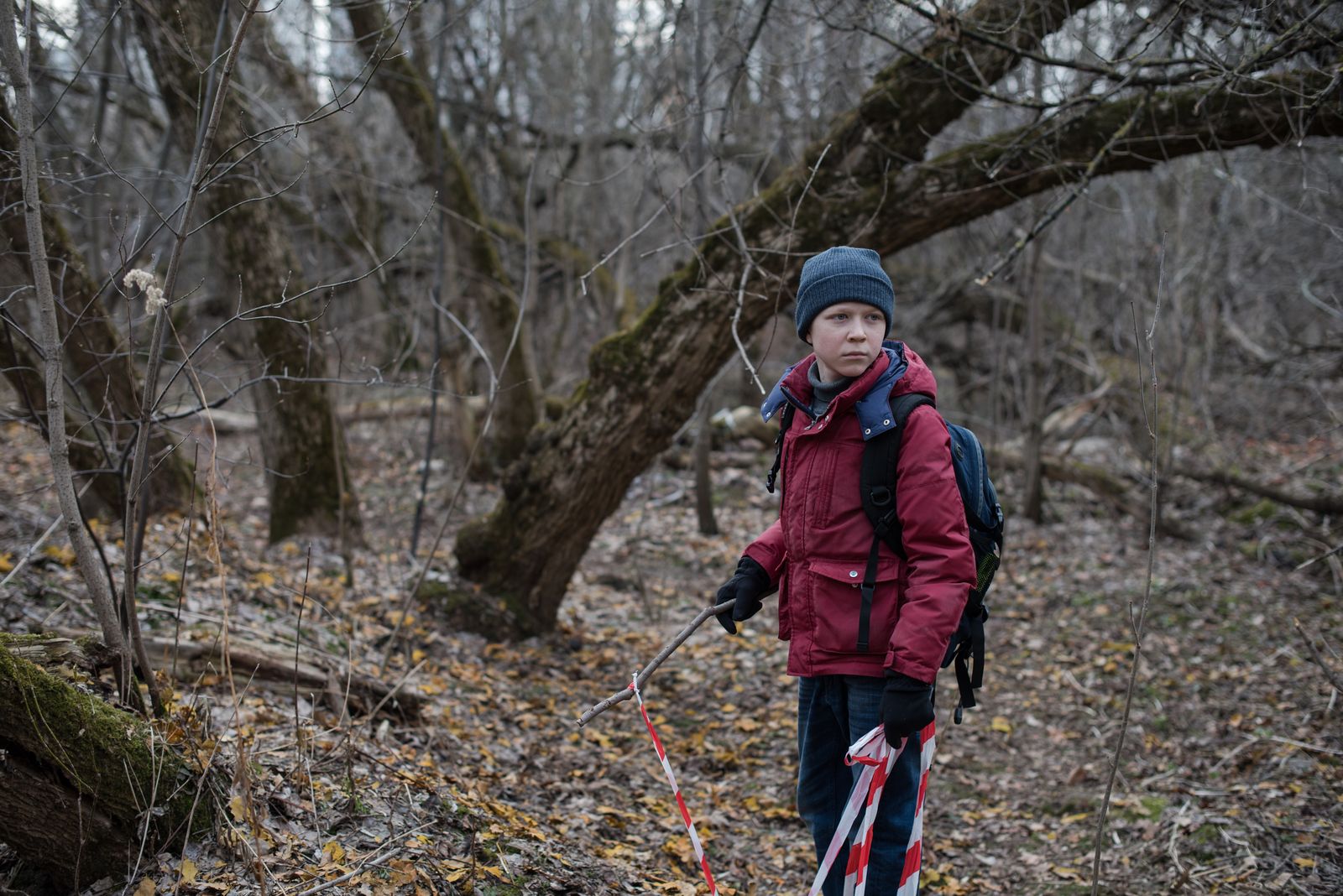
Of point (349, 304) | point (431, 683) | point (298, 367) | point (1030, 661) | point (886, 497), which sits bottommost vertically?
point (1030, 661)

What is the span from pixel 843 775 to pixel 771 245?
10.3 ft

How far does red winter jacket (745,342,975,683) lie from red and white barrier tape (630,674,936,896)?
0.22 metres

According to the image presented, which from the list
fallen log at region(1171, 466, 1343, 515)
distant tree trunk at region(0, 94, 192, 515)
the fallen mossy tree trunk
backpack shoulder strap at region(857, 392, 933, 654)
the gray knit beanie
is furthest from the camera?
fallen log at region(1171, 466, 1343, 515)

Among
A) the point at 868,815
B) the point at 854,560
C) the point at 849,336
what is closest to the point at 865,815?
the point at 868,815

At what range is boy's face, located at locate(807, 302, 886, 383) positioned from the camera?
2627 mm

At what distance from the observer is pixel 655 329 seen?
559cm

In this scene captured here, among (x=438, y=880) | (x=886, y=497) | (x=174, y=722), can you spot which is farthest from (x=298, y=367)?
(x=886, y=497)

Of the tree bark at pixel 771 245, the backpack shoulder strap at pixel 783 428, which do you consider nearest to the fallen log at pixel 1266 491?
the tree bark at pixel 771 245

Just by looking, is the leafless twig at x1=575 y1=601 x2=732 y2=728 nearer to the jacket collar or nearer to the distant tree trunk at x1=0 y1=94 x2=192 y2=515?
the jacket collar

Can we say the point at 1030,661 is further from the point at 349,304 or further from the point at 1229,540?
the point at 349,304

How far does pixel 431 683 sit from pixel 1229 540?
774 cm

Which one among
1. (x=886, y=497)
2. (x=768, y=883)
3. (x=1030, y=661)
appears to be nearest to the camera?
(x=886, y=497)

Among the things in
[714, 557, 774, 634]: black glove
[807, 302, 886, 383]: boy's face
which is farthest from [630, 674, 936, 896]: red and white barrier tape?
[807, 302, 886, 383]: boy's face

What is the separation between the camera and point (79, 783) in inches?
93.9
